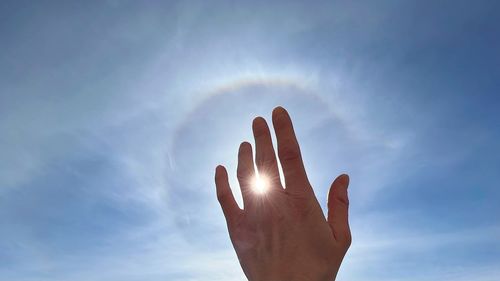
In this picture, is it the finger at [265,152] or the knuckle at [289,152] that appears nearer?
the knuckle at [289,152]

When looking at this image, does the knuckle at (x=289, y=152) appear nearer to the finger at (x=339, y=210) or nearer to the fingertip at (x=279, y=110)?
the fingertip at (x=279, y=110)

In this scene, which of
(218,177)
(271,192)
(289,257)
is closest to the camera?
(289,257)

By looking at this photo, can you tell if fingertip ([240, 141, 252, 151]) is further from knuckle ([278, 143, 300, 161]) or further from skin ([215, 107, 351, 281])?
knuckle ([278, 143, 300, 161])

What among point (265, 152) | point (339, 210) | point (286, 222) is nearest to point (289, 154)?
point (265, 152)

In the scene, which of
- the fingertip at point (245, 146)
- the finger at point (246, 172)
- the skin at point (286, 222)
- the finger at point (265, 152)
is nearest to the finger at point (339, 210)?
the skin at point (286, 222)

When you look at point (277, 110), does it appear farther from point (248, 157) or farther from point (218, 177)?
point (218, 177)

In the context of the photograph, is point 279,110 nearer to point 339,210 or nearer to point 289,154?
point 289,154

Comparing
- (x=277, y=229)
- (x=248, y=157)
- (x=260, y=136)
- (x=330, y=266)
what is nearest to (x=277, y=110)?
(x=260, y=136)
